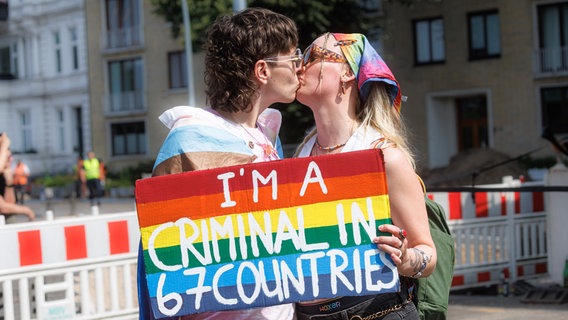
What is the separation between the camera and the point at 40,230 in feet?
25.2

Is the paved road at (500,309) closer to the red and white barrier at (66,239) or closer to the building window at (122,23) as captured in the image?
the red and white barrier at (66,239)

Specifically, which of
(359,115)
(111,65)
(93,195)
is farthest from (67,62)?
(359,115)

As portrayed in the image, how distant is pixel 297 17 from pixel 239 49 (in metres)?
27.4

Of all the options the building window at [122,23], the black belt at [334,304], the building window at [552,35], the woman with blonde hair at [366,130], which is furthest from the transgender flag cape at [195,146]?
the building window at [122,23]

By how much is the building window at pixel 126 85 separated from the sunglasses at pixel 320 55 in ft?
150

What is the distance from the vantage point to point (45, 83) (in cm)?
5400

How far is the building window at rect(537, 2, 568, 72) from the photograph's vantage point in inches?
1406

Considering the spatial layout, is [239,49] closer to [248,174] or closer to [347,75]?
[248,174]

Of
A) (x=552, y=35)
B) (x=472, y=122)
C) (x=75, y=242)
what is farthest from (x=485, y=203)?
(x=472, y=122)

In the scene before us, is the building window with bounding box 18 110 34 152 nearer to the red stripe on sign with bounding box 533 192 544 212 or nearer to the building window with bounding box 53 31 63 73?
the building window with bounding box 53 31 63 73

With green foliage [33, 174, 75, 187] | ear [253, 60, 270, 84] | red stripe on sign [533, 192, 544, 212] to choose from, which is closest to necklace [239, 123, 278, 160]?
ear [253, 60, 270, 84]

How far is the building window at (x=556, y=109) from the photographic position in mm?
35625

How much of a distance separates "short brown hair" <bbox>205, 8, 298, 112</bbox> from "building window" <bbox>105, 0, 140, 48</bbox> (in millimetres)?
46086

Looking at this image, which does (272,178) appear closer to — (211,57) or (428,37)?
(211,57)
